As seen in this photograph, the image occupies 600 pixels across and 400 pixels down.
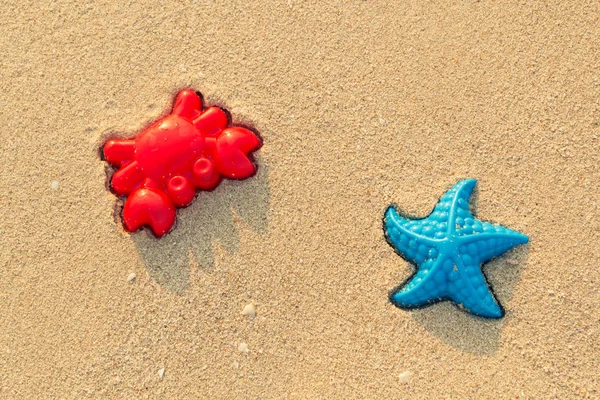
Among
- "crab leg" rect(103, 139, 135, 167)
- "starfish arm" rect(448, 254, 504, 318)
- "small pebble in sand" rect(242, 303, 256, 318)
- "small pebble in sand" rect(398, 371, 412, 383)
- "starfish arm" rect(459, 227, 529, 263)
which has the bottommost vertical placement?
"small pebble in sand" rect(242, 303, 256, 318)

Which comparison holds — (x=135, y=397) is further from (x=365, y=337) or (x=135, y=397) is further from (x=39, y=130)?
(x=39, y=130)

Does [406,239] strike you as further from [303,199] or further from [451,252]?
[303,199]

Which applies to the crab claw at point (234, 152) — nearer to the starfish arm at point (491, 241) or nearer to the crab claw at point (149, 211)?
the crab claw at point (149, 211)

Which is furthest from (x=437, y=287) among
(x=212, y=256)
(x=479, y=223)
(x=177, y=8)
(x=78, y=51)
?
(x=78, y=51)

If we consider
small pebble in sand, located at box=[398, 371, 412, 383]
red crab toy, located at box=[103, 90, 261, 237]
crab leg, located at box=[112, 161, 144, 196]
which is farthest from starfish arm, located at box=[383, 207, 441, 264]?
crab leg, located at box=[112, 161, 144, 196]

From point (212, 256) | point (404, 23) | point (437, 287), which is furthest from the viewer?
point (404, 23)

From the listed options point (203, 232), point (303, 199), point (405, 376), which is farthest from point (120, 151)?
point (405, 376)

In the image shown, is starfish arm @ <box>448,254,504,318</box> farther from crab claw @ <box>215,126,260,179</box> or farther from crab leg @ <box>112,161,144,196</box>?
crab leg @ <box>112,161,144,196</box>
